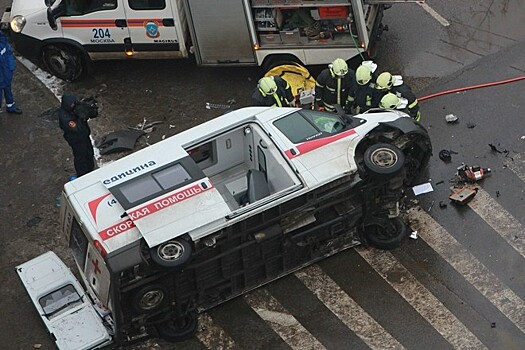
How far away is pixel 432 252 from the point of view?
10.9 meters

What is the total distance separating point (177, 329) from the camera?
33.0 ft

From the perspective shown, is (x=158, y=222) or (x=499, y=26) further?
→ (x=499, y=26)

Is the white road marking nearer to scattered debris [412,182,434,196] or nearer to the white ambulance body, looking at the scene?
the white ambulance body

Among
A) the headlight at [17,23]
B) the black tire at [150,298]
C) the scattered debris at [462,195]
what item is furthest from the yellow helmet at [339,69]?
the headlight at [17,23]

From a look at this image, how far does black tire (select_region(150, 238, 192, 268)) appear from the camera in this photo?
9.09 meters

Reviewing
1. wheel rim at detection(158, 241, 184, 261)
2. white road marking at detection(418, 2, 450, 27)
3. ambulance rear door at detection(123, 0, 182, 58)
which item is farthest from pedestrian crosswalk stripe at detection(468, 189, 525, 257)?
ambulance rear door at detection(123, 0, 182, 58)

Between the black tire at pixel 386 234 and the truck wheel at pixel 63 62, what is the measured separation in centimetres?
569

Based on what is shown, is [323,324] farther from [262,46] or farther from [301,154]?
[262,46]

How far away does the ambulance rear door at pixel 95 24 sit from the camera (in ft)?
43.3

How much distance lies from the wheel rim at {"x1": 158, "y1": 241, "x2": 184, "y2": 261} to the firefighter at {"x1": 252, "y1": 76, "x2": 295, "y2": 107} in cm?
311

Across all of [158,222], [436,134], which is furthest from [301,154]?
[436,134]

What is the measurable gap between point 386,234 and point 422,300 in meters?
0.99

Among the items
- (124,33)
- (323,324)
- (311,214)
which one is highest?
(124,33)

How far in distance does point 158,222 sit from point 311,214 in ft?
5.76
